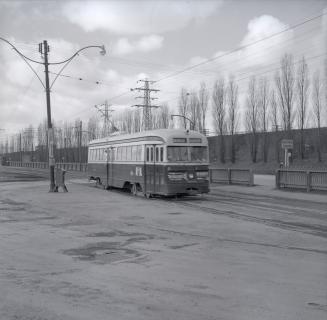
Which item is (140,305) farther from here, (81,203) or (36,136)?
(36,136)

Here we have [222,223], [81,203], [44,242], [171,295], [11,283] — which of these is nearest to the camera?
[171,295]

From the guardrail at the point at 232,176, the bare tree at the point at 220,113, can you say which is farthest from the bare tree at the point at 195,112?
the guardrail at the point at 232,176

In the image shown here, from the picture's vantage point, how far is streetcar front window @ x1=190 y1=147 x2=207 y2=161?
802 inches

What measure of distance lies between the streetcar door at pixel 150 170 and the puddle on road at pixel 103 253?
10658mm

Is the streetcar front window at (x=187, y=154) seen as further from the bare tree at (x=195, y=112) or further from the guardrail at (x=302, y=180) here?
the bare tree at (x=195, y=112)

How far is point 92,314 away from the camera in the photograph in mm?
5418

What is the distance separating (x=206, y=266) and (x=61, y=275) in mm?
2318

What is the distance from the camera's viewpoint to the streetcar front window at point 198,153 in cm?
2036

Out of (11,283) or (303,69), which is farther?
(303,69)

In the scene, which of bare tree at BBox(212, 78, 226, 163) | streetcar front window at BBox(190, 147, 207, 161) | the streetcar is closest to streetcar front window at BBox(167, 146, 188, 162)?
the streetcar

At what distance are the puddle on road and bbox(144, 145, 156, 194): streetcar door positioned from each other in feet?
35.0

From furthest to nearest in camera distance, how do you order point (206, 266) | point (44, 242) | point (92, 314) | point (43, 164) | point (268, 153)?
1. point (43, 164)
2. point (268, 153)
3. point (44, 242)
4. point (206, 266)
5. point (92, 314)

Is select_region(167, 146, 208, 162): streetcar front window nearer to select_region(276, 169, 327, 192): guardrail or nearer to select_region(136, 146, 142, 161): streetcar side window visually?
select_region(136, 146, 142, 161): streetcar side window

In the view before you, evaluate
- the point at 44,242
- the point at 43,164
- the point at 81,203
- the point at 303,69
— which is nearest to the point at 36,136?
the point at 43,164
